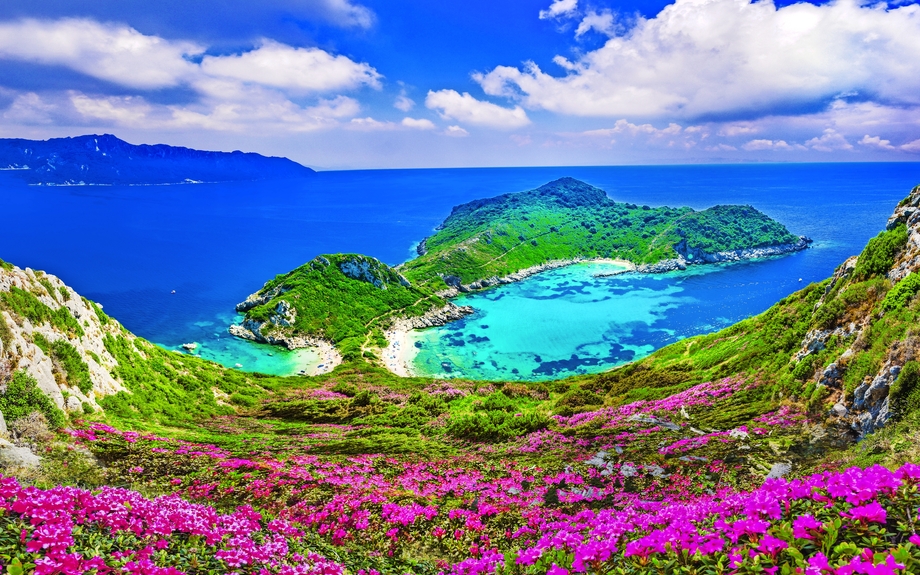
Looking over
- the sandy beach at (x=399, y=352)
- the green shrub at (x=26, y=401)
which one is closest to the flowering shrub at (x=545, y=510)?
the green shrub at (x=26, y=401)

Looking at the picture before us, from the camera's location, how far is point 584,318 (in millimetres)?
102938

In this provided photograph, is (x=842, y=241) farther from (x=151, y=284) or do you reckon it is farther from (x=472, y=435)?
(x=151, y=284)

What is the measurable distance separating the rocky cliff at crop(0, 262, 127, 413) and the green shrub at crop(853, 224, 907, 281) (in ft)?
164

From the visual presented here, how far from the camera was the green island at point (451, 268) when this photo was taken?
290 feet

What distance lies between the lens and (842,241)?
17938 centimetres

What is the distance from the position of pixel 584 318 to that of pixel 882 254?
3002 inches

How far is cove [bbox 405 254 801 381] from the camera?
79062mm

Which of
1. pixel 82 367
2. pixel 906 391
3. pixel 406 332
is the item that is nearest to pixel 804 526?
pixel 906 391

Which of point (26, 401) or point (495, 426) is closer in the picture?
point (26, 401)

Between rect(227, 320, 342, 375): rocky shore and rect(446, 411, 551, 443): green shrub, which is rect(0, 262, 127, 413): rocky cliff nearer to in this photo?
rect(446, 411, 551, 443): green shrub

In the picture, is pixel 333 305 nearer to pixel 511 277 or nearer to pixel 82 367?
pixel 511 277

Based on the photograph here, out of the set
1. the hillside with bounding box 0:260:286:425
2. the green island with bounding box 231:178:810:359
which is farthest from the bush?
the green island with bounding box 231:178:810:359

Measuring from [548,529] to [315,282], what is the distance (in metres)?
94.2

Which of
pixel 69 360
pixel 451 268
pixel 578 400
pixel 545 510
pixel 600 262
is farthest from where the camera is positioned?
pixel 600 262
